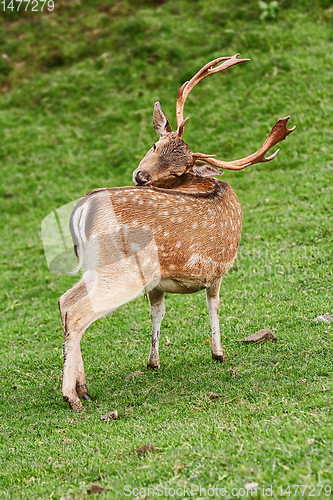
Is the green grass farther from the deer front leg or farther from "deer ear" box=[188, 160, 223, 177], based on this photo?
"deer ear" box=[188, 160, 223, 177]

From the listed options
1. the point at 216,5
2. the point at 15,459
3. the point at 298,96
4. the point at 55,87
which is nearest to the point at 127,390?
the point at 15,459

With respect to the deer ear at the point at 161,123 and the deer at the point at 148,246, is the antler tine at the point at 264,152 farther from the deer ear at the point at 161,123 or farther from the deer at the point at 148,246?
the deer ear at the point at 161,123

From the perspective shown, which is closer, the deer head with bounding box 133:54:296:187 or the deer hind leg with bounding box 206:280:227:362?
the deer hind leg with bounding box 206:280:227:362

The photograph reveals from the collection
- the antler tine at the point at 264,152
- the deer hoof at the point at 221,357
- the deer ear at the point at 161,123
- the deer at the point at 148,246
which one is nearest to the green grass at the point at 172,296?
the deer hoof at the point at 221,357

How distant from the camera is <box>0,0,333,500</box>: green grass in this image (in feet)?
14.0

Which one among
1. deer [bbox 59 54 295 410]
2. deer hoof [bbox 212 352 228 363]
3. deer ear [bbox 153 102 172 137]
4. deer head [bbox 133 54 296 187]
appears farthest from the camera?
deer ear [bbox 153 102 172 137]

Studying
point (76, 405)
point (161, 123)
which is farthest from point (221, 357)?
point (161, 123)

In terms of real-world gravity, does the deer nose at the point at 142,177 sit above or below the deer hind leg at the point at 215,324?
above

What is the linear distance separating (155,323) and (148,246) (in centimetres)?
130

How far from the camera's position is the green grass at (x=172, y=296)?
14.0 ft

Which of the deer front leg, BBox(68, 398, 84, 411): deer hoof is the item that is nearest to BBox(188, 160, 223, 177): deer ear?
the deer front leg

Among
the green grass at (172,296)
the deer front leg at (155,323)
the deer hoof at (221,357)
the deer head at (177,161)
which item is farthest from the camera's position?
the deer head at (177,161)

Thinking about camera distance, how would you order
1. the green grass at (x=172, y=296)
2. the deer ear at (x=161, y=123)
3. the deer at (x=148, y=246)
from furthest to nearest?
the deer ear at (x=161, y=123)
the deer at (x=148, y=246)
the green grass at (x=172, y=296)

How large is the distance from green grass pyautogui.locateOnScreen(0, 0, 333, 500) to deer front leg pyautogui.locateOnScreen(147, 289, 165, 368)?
0.60 ft
